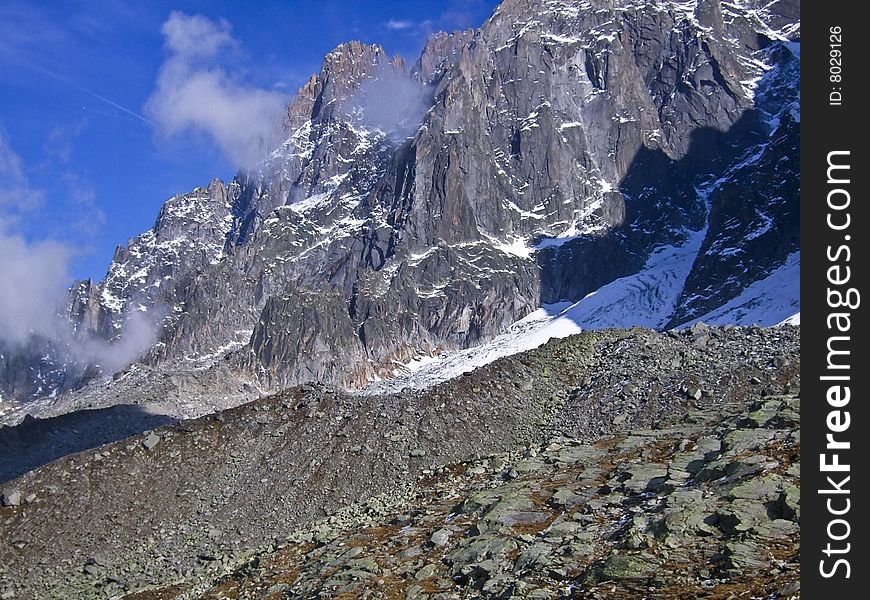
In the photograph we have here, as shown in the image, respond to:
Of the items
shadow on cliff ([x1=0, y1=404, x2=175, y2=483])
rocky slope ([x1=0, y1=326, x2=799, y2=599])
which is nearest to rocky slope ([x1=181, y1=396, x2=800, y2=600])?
rocky slope ([x1=0, y1=326, x2=799, y2=599])

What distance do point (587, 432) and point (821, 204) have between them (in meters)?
18.7

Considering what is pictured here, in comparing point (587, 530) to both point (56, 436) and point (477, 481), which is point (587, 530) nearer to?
point (477, 481)

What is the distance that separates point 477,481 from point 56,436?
53.2 metres

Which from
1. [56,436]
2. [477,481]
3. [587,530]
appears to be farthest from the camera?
[56,436]

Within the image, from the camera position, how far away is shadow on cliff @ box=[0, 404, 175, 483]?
5794cm

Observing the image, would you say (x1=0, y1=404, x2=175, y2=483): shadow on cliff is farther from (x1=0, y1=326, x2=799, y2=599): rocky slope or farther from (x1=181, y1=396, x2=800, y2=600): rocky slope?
(x1=181, y1=396, x2=800, y2=600): rocky slope

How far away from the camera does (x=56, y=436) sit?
64.6 meters

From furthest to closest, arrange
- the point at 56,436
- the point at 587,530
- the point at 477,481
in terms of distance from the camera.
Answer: the point at 56,436 < the point at 477,481 < the point at 587,530

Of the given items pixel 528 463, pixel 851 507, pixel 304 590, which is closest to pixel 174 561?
pixel 304 590

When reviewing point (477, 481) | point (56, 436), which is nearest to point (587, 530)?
point (477, 481)

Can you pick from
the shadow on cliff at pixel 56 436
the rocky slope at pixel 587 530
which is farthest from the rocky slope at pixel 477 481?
the shadow on cliff at pixel 56 436

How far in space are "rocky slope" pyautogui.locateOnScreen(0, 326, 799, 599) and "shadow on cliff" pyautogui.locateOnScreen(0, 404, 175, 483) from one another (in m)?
30.5

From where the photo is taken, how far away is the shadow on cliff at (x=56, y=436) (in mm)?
57938

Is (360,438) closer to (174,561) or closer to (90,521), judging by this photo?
(174,561)
